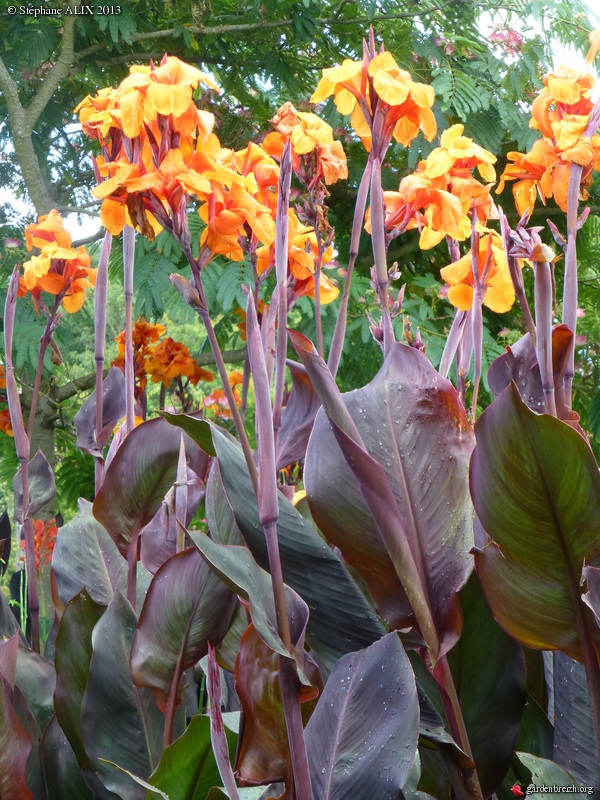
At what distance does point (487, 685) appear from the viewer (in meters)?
0.55

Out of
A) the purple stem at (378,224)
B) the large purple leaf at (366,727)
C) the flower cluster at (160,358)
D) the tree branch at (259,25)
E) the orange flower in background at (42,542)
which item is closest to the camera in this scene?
the large purple leaf at (366,727)

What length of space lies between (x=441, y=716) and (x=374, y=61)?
54 centimetres

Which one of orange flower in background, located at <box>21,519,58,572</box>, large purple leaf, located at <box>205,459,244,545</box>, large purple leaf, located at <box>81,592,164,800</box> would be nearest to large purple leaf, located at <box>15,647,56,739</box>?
large purple leaf, located at <box>81,592,164,800</box>

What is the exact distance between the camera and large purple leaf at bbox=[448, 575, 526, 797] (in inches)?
21.2

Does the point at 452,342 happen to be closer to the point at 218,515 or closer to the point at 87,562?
the point at 218,515

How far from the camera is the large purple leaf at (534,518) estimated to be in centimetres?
44

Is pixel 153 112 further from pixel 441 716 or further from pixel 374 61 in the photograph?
pixel 441 716

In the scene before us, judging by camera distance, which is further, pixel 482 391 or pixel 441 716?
pixel 482 391

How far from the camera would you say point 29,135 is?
2.80 meters

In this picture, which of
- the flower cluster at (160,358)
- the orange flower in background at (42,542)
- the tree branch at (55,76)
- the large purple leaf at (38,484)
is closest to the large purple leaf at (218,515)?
the large purple leaf at (38,484)

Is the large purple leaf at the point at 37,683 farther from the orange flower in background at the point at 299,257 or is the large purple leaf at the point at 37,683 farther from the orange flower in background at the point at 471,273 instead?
the orange flower in background at the point at 471,273

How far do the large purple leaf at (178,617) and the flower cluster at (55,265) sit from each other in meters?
0.54

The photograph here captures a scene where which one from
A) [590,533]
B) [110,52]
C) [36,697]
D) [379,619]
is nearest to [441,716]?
[379,619]

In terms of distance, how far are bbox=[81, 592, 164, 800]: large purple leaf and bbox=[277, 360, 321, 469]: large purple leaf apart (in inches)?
8.2
